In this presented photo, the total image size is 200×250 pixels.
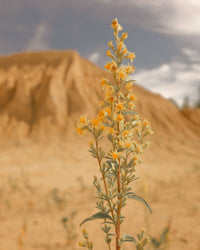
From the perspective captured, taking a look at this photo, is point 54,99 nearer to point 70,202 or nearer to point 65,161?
point 65,161

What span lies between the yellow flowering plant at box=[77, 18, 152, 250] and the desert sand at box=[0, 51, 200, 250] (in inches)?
145

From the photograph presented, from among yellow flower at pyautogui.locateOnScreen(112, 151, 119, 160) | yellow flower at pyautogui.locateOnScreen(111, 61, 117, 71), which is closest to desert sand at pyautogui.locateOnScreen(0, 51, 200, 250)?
yellow flower at pyautogui.locateOnScreen(112, 151, 119, 160)

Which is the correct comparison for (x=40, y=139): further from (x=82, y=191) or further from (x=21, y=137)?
(x=82, y=191)

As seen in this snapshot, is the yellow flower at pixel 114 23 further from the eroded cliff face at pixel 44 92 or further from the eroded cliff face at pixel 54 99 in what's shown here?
the eroded cliff face at pixel 44 92

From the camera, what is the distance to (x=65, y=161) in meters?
15.8

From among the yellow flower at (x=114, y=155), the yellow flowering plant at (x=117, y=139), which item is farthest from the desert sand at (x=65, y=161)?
the yellow flower at (x=114, y=155)

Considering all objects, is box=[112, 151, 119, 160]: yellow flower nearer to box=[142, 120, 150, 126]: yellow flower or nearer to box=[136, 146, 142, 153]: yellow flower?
box=[136, 146, 142, 153]: yellow flower

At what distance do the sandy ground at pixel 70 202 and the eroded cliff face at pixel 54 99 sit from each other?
→ 628 centimetres

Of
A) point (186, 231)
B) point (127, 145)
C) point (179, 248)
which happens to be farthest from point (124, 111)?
point (186, 231)

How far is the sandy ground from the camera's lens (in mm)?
5527

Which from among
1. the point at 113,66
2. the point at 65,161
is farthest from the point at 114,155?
the point at 65,161

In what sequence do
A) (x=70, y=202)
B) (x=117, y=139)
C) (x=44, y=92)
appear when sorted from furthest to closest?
(x=44, y=92)
(x=70, y=202)
(x=117, y=139)

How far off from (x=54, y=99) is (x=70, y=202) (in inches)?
682

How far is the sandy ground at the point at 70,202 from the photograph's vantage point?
5527mm
